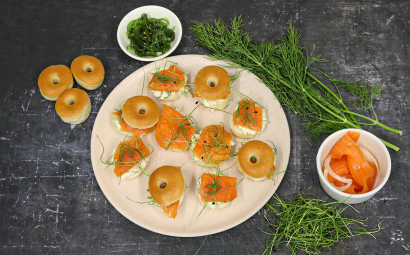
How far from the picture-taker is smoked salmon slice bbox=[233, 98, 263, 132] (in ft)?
10.4

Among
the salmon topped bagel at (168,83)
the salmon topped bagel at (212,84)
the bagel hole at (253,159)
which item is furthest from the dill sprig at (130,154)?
the bagel hole at (253,159)

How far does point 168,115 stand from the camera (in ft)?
10.7

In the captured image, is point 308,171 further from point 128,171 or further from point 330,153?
point 128,171

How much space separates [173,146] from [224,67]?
940 millimetres

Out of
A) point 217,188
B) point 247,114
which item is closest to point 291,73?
point 247,114

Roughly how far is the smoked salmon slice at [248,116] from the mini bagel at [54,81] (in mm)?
1682

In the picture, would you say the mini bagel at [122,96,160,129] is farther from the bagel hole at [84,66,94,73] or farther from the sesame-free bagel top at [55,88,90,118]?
the bagel hole at [84,66,94,73]

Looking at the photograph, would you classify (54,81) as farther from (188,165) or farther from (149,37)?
(188,165)

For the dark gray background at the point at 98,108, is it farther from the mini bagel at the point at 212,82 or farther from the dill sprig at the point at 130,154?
the mini bagel at the point at 212,82

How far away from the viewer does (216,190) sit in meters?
3.01

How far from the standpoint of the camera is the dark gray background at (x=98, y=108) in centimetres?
321

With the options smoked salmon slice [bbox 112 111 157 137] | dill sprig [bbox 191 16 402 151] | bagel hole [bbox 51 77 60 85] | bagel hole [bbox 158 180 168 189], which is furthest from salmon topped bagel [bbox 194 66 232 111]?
bagel hole [bbox 51 77 60 85]

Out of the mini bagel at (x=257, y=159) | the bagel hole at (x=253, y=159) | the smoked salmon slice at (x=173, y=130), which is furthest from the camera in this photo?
the smoked salmon slice at (x=173, y=130)

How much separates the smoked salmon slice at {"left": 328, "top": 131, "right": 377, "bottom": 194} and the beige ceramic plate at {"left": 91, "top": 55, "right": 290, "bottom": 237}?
0.44 m
